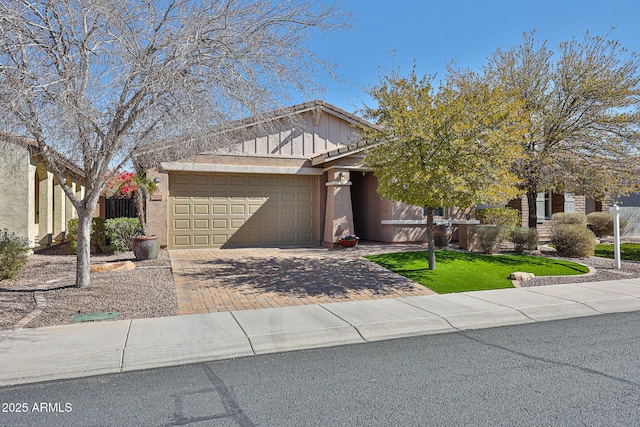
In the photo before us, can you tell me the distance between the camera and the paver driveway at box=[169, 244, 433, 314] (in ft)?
28.0

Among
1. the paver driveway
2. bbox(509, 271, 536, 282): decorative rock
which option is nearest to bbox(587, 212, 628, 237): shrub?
bbox(509, 271, 536, 282): decorative rock

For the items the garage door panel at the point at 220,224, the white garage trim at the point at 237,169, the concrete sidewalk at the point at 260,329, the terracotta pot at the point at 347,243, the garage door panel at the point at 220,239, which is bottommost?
the concrete sidewalk at the point at 260,329

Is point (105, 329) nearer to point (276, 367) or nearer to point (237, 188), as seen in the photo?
point (276, 367)

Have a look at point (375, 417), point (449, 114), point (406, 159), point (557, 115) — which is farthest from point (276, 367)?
point (557, 115)

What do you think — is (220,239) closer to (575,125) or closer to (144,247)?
(144,247)

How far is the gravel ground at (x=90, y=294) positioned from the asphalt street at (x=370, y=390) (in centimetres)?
261

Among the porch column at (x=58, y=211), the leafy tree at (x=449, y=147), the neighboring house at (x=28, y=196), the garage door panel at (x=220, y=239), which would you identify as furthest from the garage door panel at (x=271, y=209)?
the porch column at (x=58, y=211)

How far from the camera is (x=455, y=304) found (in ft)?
27.5

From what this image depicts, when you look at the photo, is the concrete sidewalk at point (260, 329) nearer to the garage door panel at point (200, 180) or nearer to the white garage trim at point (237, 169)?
the white garage trim at point (237, 169)

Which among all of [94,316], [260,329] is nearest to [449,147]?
[260,329]

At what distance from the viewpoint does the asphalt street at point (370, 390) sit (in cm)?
395

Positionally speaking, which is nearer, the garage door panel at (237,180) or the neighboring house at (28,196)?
the neighboring house at (28,196)

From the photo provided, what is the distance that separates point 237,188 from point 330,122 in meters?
4.41

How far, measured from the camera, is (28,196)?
1319 cm
